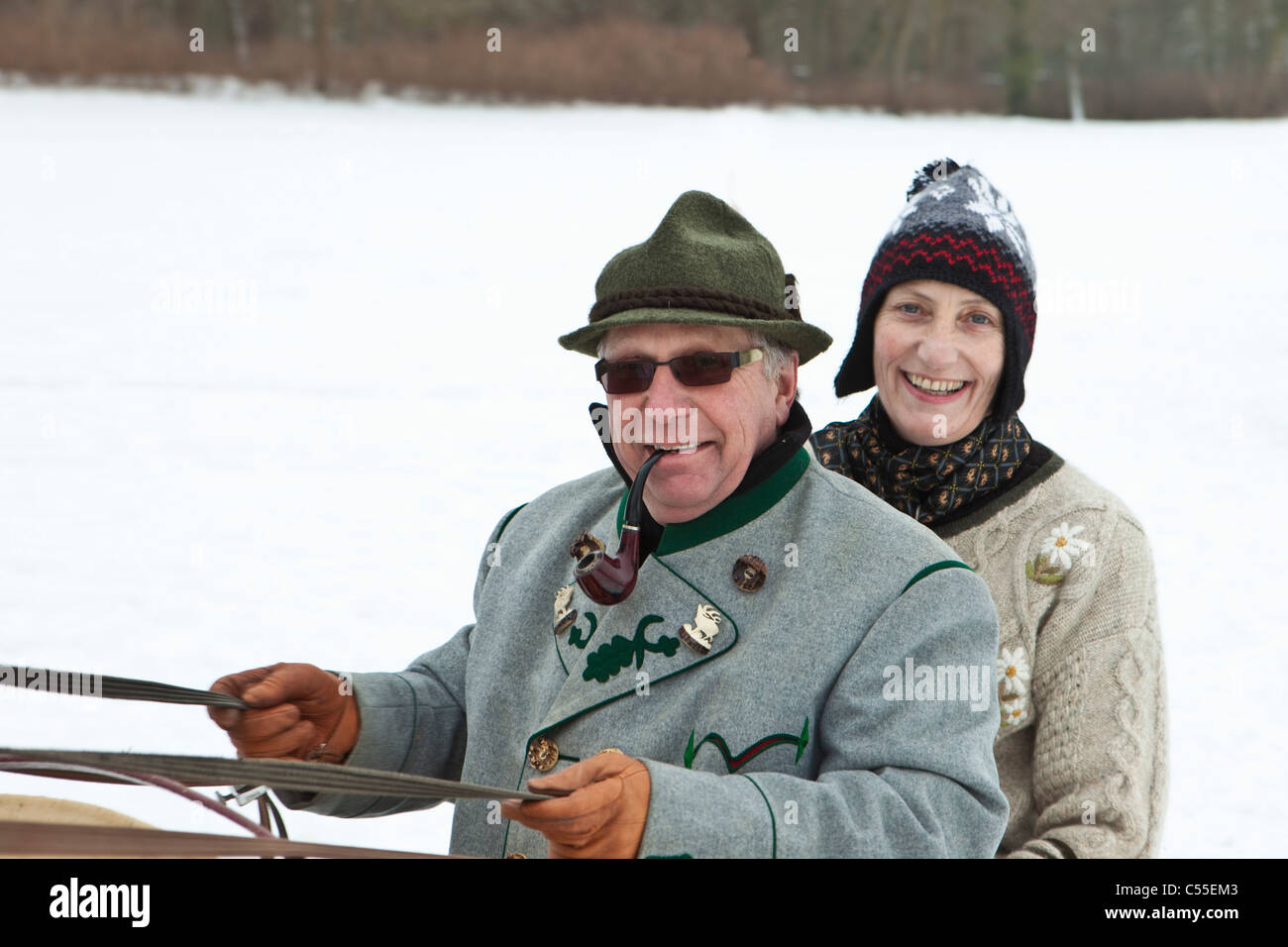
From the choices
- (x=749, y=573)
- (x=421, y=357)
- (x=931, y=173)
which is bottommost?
(x=421, y=357)

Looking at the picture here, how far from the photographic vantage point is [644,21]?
11.1 m

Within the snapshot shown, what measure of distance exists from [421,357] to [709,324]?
7.71 metres

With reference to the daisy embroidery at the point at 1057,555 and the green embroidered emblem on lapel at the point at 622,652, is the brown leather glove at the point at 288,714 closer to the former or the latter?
the green embroidered emblem on lapel at the point at 622,652

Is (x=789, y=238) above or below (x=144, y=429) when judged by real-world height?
above

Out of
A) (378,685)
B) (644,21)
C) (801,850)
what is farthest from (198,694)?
(644,21)

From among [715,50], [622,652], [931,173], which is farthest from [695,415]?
[715,50]

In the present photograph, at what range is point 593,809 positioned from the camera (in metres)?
1.26

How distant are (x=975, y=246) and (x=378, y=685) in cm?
106

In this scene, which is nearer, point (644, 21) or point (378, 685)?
point (378, 685)

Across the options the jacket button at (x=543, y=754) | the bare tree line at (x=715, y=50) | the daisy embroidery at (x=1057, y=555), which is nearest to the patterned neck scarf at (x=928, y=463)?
the daisy embroidery at (x=1057, y=555)

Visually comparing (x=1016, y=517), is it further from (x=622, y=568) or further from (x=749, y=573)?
(x=622, y=568)

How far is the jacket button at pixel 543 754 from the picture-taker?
5.20 feet

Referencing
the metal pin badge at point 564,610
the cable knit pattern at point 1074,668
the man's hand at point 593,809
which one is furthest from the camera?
the cable knit pattern at point 1074,668

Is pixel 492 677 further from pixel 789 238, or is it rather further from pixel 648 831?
pixel 789 238
